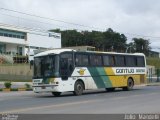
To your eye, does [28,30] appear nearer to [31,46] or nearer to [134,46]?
[31,46]

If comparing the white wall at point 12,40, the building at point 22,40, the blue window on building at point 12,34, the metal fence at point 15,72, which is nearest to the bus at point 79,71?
the metal fence at point 15,72

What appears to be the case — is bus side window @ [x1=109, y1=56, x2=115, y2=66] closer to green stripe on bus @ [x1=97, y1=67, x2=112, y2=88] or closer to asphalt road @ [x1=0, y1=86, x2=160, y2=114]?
green stripe on bus @ [x1=97, y1=67, x2=112, y2=88]

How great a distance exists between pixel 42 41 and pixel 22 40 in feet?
25.6

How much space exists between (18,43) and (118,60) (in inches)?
2573

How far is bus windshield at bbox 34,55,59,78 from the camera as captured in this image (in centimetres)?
2705

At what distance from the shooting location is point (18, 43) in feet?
315

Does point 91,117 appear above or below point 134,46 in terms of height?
below

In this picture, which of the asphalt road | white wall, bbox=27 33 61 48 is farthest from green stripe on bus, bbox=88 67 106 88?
white wall, bbox=27 33 61 48

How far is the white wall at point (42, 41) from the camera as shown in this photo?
101 m

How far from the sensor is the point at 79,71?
28531 millimetres

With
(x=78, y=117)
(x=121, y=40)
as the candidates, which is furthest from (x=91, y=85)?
(x=121, y=40)

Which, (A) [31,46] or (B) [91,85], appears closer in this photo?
(B) [91,85]

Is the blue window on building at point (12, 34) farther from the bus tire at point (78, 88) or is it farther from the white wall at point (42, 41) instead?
the bus tire at point (78, 88)

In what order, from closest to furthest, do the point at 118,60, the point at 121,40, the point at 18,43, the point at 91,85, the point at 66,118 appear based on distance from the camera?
the point at 66,118 < the point at 91,85 < the point at 118,60 < the point at 18,43 < the point at 121,40
